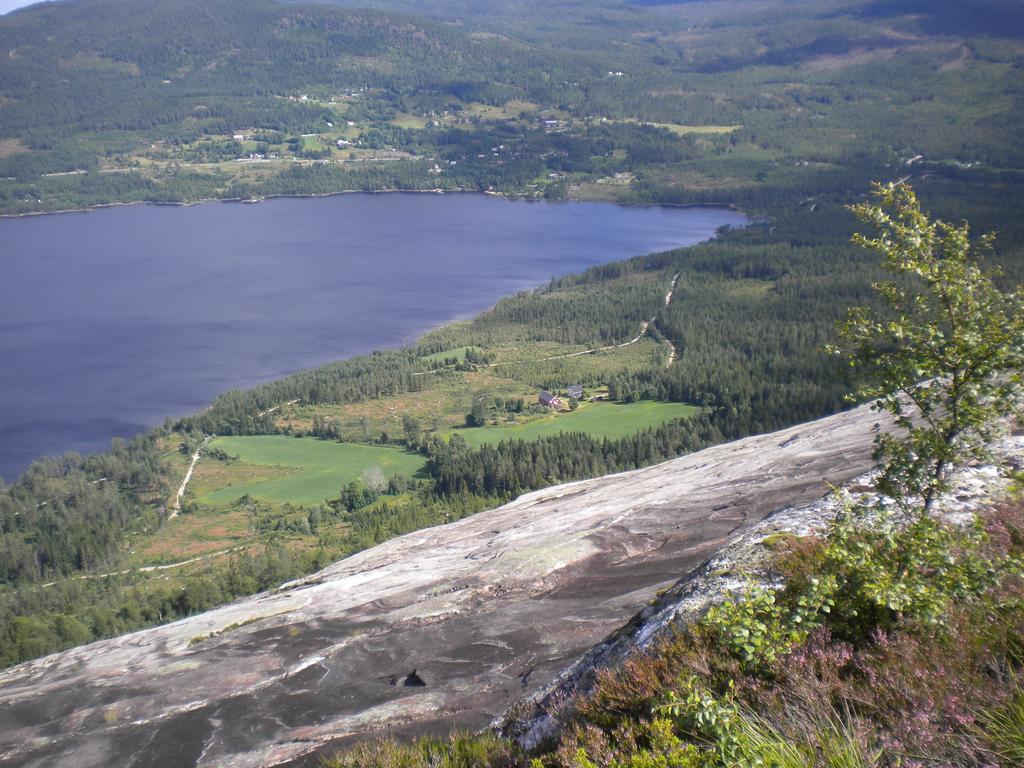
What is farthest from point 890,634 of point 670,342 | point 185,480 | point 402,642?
point 670,342

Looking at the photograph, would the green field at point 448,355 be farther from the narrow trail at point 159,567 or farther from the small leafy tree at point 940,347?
the small leafy tree at point 940,347

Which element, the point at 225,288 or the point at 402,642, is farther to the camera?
the point at 225,288

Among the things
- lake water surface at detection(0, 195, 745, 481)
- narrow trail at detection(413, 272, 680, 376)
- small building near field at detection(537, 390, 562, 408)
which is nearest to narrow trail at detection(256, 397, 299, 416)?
lake water surface at detection(0, 195, 745, 481)

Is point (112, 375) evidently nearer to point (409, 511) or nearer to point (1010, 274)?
point (409, 511)

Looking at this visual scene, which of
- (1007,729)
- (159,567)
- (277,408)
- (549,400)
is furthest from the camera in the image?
(277,408)

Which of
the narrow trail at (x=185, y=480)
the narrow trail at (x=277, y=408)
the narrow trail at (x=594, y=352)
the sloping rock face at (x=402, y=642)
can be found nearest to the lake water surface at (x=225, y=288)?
the narrow trail at (x=277, y=408)

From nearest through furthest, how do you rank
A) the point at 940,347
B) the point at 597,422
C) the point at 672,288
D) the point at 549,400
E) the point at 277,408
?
the point at 940,347
the point at 597,422
the point at 549,400
the point at 277,408
the point at 672,288

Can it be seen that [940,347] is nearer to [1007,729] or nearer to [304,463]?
[1007,729]
